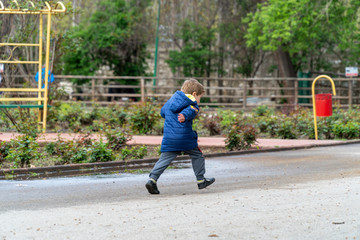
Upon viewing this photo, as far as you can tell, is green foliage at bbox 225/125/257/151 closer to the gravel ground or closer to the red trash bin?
the red trash bin

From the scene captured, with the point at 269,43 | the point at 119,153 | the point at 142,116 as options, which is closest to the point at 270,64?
the point at 269,43

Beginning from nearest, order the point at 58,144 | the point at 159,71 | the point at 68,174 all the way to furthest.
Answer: the point at 68,174, the point at 58,144, the point at 159,71

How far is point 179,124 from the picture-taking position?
8828 mm

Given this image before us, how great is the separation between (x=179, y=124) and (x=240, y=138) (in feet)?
19.4

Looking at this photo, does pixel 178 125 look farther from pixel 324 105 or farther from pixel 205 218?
pixel 324 105

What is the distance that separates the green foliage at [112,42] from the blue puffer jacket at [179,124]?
31.6 metres

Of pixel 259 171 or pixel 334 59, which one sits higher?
pixel 334 59

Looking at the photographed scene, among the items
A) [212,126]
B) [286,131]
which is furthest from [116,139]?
[286,131]

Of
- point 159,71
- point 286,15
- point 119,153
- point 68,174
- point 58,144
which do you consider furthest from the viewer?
point 159,71

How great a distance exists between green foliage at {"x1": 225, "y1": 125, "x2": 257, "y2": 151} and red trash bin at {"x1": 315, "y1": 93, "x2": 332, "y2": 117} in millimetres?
3039

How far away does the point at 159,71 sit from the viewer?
165 ft

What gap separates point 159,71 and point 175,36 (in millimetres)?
5252

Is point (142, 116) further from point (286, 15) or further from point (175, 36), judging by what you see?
point (175, 36)

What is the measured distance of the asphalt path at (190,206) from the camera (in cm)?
643
